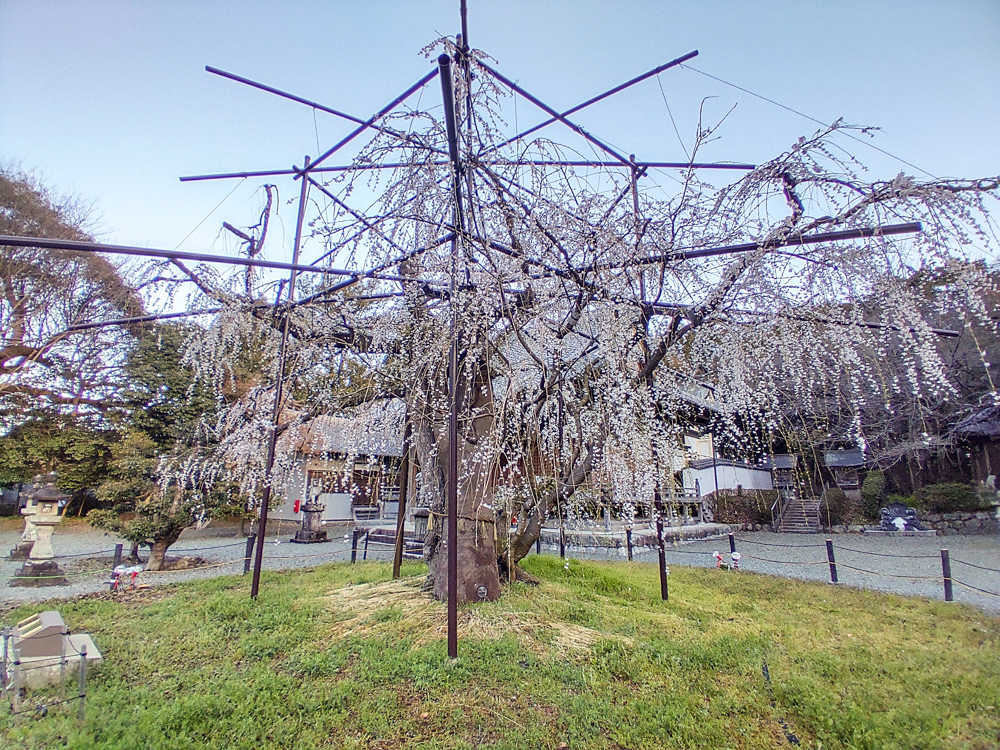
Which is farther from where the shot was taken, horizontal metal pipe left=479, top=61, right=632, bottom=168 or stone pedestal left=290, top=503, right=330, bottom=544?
stone pedestal left=290, top=503, right=330, bottom=544

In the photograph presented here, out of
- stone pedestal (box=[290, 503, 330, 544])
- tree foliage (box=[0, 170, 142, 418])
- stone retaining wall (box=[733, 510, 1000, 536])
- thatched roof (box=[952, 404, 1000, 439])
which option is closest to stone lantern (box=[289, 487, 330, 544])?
stone pedestal (box=[290, 503, 330, 544])

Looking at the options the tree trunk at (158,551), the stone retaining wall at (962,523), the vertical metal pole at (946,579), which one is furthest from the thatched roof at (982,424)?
the tree trunk at (158,551)

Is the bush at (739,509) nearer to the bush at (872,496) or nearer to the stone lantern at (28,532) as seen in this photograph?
Result: the bush at (872,496)

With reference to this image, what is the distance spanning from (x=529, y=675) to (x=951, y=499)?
16.4 metres

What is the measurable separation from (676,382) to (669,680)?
2643 millimetres

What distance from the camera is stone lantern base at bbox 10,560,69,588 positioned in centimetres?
718

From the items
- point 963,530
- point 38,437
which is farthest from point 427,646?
point 963,530

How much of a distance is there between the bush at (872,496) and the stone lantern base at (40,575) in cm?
2033

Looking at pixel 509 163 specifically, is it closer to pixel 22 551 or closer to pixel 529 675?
pixel 529 675

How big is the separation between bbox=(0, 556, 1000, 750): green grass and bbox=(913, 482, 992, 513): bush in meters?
11.2

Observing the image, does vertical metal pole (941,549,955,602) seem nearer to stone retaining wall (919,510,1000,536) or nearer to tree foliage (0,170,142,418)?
stone retaining wall (919,510,1000,536)

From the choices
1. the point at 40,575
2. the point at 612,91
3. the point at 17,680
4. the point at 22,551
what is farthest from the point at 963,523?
the point at 22,551

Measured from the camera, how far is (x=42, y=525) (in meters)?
7.89

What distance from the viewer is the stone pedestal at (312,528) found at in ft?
41.4
